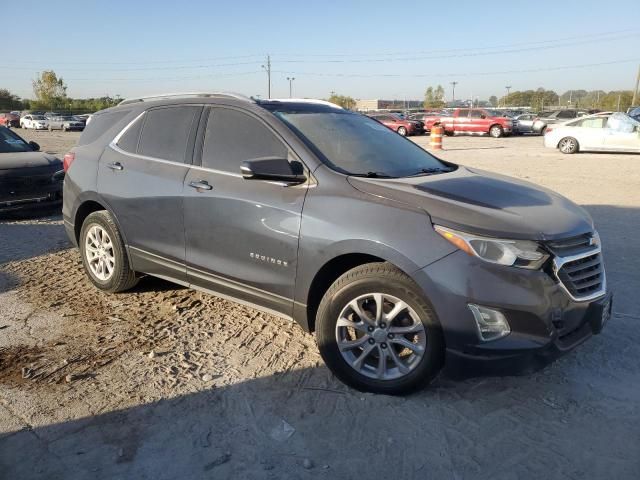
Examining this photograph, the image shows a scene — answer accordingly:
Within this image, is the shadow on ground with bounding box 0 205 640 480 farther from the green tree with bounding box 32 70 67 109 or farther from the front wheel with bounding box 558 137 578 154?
the green tree with bounding box 32 70 67 109

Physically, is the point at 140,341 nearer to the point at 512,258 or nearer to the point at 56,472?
the point at 56,472

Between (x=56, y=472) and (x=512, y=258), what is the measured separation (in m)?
2.55

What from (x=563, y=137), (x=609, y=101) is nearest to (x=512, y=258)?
(x=563, y=137)

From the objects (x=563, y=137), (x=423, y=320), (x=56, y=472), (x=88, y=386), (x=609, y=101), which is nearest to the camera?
(x=56, y=472)

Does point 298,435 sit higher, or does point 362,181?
point 362,181

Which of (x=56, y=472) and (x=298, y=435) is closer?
(x=56, y=472)

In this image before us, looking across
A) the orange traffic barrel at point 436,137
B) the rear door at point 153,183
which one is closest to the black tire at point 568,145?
the orange traffic barrel at point 436,137

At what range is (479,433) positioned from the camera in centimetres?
289

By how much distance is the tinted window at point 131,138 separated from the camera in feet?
15.1

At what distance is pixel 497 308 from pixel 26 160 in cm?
797

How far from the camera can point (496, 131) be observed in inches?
1199

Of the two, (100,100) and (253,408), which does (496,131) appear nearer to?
(253,408)

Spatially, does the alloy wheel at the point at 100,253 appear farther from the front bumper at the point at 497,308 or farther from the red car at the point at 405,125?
the red car at the point at 405,125

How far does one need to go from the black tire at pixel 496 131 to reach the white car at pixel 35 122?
37.1m
